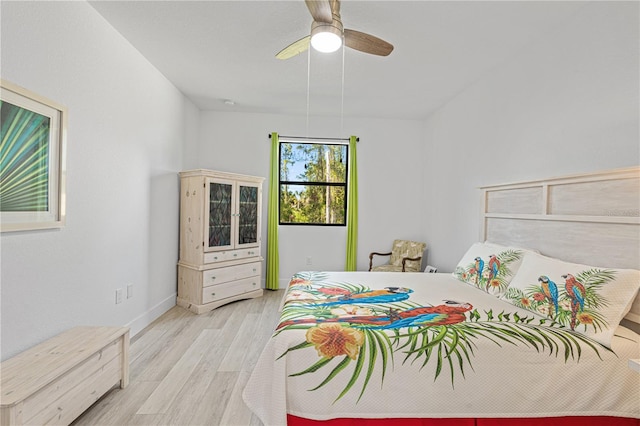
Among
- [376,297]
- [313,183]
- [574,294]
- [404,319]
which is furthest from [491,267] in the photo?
[313,183]

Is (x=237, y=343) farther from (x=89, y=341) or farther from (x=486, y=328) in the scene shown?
(x=486, y=328)

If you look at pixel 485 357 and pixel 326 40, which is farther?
pixel 326 40

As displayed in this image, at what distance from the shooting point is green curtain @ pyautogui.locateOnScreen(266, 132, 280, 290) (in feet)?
15.3

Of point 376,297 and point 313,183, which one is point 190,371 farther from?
point 313,183

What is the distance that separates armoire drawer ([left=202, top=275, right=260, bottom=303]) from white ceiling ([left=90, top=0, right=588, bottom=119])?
232cm

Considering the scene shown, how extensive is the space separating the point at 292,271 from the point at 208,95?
8.68 feet

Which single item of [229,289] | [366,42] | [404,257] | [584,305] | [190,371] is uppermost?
[366,42]

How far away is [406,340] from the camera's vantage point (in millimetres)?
1544

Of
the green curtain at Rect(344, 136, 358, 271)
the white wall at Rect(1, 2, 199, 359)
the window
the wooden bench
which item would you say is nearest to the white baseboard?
the white wall at Rect(1, 2, 199, 359)

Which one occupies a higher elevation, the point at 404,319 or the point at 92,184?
the point at 92,184

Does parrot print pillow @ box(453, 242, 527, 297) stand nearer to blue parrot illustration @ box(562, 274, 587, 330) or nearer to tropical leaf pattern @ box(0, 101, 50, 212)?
blue parrot illustration @ box(562, 274, 587, 330)

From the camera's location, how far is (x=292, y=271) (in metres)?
4.81

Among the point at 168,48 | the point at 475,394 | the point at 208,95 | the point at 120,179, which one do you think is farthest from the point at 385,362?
the point at 208,95

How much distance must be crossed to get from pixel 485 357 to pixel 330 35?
1.81 m
